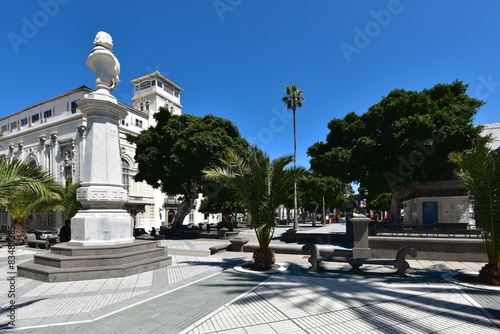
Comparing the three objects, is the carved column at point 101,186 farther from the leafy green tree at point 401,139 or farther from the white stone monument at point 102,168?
the leafy green tree at point 401,139

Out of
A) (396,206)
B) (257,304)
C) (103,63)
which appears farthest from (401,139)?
(103,63)

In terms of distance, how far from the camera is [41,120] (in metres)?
40.8

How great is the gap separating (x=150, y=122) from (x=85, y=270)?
39.7 metres

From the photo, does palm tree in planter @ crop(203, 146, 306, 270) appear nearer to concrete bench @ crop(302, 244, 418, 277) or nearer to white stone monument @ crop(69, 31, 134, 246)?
concrete bench @ crop(302, 244, 418, 277)

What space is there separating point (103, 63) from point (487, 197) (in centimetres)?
1359

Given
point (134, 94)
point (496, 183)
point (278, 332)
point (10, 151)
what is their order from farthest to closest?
point (134, 94) < point (10, 151) < point (496, 183) < point (278, 332)

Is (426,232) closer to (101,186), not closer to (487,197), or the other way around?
(487,197)

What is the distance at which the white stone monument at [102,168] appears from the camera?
10.1 m

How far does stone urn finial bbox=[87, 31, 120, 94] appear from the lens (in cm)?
1144

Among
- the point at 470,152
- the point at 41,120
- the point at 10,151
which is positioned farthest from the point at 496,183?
the point at 10,151

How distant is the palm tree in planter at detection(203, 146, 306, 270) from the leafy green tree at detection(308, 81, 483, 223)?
10714mm

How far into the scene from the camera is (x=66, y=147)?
121 feet

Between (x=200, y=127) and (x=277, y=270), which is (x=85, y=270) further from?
(x=200, y=127)

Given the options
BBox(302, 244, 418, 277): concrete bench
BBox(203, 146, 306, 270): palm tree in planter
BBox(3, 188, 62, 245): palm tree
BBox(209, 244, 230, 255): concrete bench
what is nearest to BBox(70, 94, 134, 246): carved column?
BBox(203, 146, 306, 270): palm tree in planter
